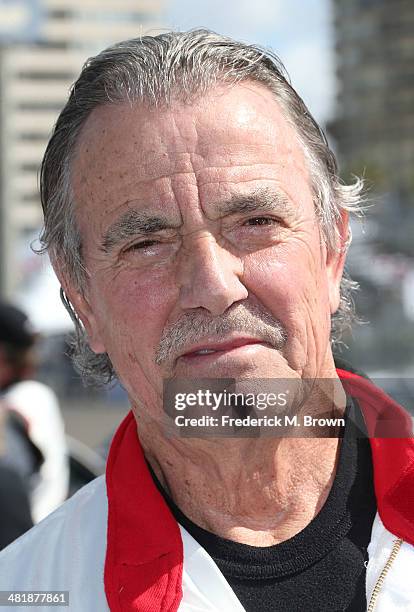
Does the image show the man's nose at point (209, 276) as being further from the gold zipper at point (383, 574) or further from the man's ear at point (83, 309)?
the gold zipper at point (383, 574)

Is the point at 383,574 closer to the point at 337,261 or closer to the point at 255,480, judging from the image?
the point at 255,480

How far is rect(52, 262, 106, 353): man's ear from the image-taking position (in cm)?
172

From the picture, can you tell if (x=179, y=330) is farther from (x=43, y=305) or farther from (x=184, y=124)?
(x=43, y=305)

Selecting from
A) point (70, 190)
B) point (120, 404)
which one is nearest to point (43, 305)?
point (70, 190)

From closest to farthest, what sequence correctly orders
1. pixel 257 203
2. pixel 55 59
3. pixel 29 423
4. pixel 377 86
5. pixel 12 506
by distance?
pixel 257 203 → pixel 12 506 → pixel 29 423 → pixel 377 86 → pixel 55 59

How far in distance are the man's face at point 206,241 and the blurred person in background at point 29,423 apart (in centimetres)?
186

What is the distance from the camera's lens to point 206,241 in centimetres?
147

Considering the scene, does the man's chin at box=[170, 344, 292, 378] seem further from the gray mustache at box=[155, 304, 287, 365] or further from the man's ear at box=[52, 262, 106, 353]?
the man's ear at box=[52, 262, 106, 353]

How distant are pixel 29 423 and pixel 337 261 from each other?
228cm

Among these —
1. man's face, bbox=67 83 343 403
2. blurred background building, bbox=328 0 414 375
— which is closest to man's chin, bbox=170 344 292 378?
man's face, bbox=67 83 343 403

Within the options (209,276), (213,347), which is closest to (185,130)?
(209,276)

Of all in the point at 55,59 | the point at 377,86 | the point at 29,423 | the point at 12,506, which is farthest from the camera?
the point at 55,59

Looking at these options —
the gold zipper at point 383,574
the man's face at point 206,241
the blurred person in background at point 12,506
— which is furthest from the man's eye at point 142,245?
the blurred person in background at point 12,506

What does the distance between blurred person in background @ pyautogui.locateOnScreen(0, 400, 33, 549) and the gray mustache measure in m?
1.45
